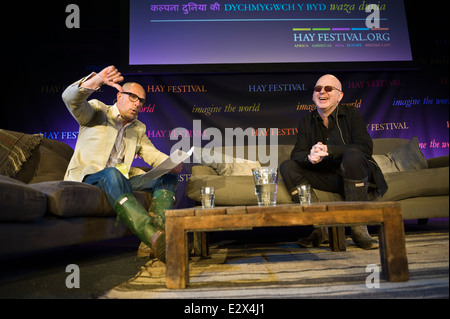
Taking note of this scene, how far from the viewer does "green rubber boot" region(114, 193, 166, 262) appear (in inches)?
54.3

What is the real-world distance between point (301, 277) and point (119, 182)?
3.08ft

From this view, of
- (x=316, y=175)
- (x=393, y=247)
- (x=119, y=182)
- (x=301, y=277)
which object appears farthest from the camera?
(x=316, y=175)

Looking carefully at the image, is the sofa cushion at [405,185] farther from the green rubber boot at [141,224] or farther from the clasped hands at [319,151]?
the green rubber boot at [141,224]

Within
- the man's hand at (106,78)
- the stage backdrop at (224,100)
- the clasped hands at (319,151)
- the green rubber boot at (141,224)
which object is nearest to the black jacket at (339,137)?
the clasped hands at (319,151)

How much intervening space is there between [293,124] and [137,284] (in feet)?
8.11

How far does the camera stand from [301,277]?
1125 mm

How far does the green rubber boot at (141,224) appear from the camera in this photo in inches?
54.3

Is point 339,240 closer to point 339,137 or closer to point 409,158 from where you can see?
point 339,137

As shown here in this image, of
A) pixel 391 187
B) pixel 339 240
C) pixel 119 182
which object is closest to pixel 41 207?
pixel 119 182

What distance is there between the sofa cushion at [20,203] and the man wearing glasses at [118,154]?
0.31 m

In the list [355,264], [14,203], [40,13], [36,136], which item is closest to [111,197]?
[14,203]
